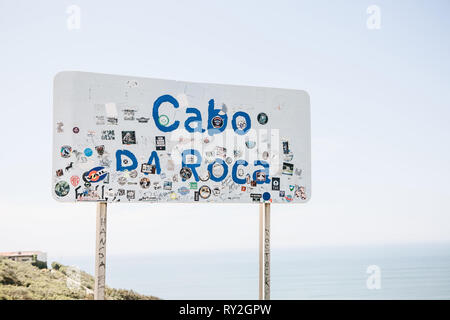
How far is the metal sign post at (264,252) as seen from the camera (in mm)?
5059

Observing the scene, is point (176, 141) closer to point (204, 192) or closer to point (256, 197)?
point (204, 192)

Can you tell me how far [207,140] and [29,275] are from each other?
10.5 ft

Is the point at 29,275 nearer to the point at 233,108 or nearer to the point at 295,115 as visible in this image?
the point at 233,108

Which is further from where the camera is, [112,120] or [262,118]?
[262,118]

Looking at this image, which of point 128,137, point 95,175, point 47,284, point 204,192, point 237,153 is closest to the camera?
point 95,175

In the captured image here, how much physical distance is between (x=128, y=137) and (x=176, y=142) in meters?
0.47

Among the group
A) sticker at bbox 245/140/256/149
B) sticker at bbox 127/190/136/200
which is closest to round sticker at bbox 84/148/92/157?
sticker at bbox 127/190/136/200

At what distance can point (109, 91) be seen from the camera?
4566 mm

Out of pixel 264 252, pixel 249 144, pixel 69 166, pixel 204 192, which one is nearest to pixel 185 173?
pixel 204 192

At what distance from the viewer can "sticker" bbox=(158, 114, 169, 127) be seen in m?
4.72

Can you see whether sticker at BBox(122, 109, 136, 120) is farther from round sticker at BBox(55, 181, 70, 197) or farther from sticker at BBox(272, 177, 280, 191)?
sticker at BBox(272, 177, 280, 191)

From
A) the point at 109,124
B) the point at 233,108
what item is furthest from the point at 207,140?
the point at 109,124

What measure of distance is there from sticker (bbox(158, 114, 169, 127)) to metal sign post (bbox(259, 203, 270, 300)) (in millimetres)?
1316

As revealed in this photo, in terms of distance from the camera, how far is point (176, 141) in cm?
477
